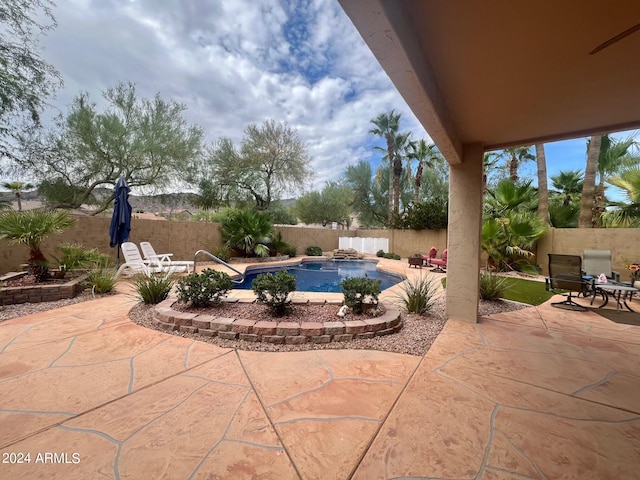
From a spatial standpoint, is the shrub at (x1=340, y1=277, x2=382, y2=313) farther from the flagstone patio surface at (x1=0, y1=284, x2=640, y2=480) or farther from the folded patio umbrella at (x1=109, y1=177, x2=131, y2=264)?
the folded patio umbrella at (x1=109, y1=177, x2=131, y2=264)

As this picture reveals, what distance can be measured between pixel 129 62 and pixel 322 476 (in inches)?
552

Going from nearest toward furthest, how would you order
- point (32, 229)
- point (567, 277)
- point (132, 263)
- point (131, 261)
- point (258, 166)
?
point (32, 229) < point (567, 277) < point (132, 263) < point (131, 261) < point (258, 166)

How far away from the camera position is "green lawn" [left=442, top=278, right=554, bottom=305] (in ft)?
17.8

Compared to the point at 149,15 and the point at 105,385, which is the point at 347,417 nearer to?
the point at 105,385

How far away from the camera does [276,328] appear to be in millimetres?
2996

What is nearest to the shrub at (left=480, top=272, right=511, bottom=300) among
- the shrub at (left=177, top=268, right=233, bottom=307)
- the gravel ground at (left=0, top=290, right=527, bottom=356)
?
the gravel ground at (left=0, top=290, right=527, bottom=356)

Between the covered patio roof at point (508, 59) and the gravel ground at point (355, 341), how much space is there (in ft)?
7.95

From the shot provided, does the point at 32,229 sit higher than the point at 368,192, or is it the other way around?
the point at 368,192

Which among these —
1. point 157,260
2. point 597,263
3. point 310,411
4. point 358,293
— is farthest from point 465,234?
point 157,260

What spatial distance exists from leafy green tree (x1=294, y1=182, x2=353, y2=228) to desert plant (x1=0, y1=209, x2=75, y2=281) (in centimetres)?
1734

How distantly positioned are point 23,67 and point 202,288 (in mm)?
7767

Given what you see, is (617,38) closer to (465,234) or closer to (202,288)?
(465,234)

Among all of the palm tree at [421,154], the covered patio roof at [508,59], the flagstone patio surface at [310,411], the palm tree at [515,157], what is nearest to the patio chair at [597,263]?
the flagstone patio surface at [310,411]

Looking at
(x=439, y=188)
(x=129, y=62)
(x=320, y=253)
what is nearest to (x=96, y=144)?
(x=129, y=62)
